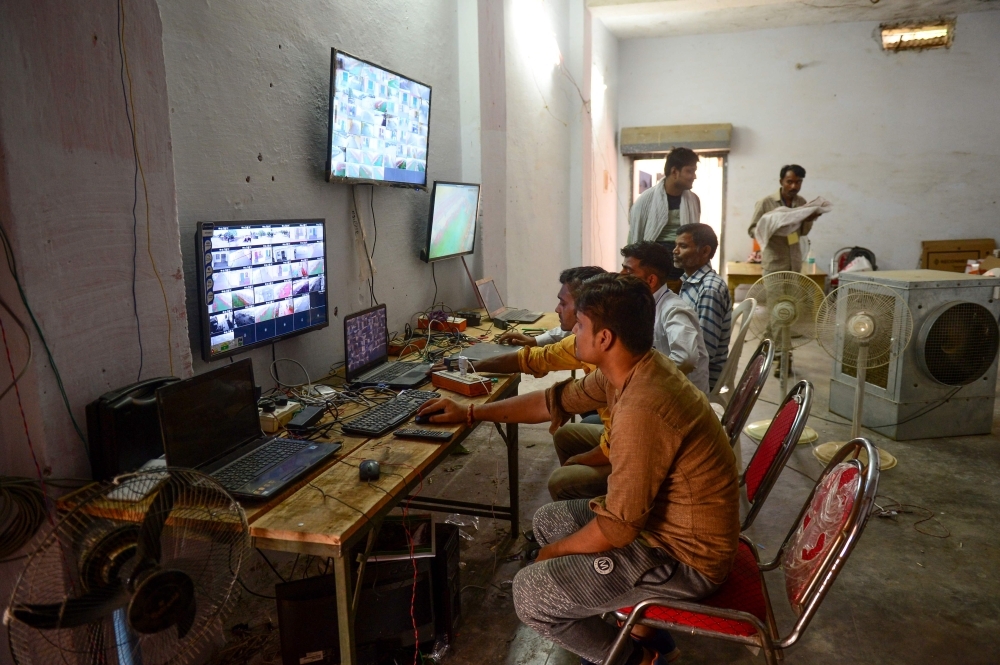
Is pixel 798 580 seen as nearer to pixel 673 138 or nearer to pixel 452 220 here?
pixel 452 220

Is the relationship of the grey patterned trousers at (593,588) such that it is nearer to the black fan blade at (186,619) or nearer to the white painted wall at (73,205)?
the black fan blade at (186,619)

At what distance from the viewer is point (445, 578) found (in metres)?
2.11

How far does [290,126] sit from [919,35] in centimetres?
771

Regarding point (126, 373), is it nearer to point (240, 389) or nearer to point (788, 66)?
point (240, 389)

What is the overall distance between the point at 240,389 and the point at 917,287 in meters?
3.57

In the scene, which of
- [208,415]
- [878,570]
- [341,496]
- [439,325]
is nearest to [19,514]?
[208,415]

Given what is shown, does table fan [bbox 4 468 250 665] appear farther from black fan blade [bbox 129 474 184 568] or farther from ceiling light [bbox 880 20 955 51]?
ceiling light [bbox 880 20 955 51]

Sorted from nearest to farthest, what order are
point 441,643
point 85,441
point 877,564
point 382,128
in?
point 85,441 < point 441,643 < point 877,564 < point 382,128

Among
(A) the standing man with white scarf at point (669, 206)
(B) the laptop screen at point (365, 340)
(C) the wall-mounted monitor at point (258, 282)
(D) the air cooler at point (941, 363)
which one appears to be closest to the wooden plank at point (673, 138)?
(A) the standing man with white scarf at point (669, 206)

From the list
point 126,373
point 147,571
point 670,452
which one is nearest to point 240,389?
point 126,373

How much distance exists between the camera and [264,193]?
8.08 feet

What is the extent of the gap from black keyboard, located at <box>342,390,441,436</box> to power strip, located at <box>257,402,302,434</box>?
0.61ft

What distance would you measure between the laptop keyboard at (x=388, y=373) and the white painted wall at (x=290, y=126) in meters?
0.28

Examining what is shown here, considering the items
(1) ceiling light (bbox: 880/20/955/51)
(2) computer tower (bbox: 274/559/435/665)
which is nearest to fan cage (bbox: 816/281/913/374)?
(2) computer tower (bbox: 274/559/435/665)
